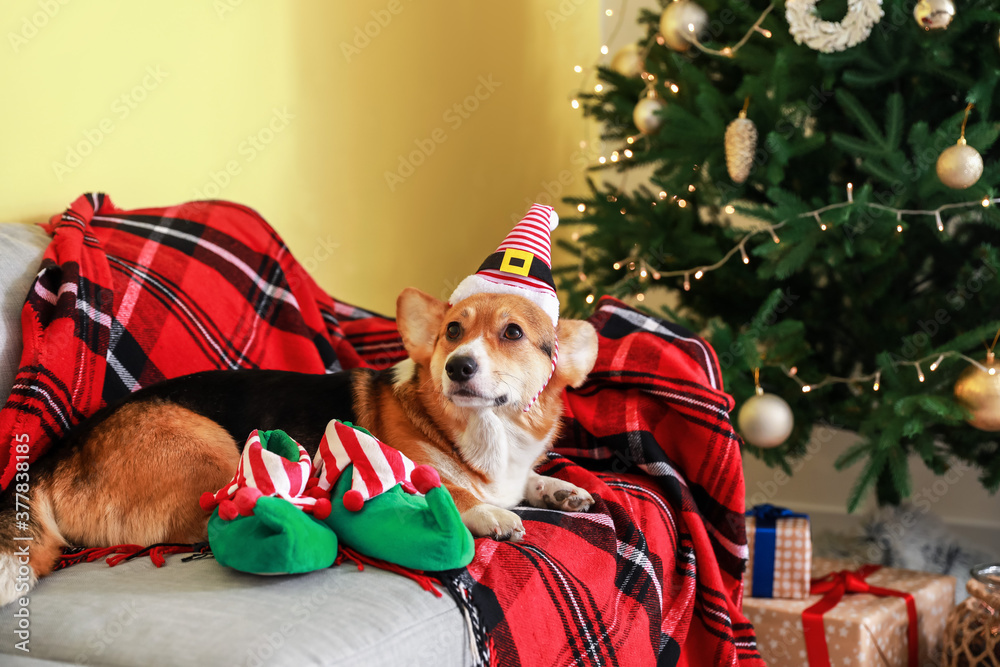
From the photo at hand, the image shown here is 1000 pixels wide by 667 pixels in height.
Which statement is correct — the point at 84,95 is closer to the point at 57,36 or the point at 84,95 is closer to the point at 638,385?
the point at 57,36

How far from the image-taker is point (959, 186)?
6.57ft

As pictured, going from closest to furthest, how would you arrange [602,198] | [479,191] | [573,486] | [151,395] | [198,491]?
[198,491], [151,395], [573,486], [602,198], [479,191]

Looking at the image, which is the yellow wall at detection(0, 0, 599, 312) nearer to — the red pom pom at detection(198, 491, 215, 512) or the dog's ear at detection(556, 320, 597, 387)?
the red pom pom at detection(198, 491, 215, 512)

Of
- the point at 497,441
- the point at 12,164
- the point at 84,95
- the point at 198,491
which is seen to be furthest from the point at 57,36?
the point at 497,441

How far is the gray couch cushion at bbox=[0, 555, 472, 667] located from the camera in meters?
0.83

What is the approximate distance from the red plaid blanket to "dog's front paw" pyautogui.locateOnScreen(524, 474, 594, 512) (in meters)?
0.03

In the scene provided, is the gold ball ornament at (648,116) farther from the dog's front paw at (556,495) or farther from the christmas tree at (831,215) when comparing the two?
the dog's front paw at (556,495)

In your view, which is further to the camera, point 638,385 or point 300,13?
point 300,13

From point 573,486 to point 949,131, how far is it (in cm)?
144

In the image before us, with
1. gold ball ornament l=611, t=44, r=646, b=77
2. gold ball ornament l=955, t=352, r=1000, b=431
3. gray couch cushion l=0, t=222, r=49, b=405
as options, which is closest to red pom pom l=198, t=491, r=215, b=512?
gray couch cushion l=0, t=222, r=49, b=405

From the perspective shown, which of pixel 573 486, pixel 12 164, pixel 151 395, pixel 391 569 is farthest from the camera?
pixel 12 164

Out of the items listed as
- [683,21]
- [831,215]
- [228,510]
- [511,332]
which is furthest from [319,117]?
[228,510]

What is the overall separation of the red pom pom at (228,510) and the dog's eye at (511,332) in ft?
1.92

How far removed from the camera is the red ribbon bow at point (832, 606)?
78.0 inches
